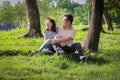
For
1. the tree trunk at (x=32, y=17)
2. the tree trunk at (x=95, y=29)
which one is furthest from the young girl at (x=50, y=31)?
the tree trunk at (x=32, y=17)

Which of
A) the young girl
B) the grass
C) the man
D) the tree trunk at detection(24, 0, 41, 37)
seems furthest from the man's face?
the tree trunk at detection(24, 0, 41, 37)

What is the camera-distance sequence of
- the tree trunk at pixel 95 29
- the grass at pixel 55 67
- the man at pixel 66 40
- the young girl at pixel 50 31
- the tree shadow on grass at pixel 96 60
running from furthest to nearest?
1. the tree trunk at pixel 95 29
2. the young girl at pixel 50 31
3. the man at pixel 66 40
4. the tree shadow on grass at pixel 96 60
5. the grass at pixel 55 67

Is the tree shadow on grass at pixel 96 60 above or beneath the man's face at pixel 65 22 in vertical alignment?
beneath

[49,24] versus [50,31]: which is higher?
[49,24]

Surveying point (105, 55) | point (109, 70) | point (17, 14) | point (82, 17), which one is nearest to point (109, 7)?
point (105, 55)

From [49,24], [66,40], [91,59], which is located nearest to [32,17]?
[49,24]

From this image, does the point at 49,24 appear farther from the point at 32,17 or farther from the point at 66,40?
the point at 32,17

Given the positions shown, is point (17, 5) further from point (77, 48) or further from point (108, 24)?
point (77, 48)

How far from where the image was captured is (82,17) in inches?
3738

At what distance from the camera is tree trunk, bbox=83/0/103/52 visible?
47.5ft

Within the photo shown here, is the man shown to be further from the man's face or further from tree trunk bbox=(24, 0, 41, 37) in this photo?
tree trunk bbox=(24, 0, 41, 37)

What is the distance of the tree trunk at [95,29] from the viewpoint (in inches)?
570

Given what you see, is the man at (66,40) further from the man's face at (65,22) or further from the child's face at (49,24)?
the child's face at (49,24)

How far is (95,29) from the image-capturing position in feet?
48.2
